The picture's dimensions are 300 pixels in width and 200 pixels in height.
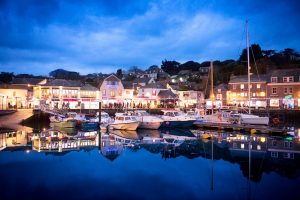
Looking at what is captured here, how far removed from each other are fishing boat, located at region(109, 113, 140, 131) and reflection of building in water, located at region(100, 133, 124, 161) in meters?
6.93

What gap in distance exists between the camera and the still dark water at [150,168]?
14.6 metres

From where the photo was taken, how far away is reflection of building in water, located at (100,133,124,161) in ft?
79.9

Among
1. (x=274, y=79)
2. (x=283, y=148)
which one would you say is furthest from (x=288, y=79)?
(x=283, y=148)

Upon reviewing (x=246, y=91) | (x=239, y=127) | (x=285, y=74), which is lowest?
(x=239, y=127)

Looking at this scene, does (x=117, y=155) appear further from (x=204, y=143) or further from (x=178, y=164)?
(x=204, y=143)

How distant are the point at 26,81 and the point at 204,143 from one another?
61689mm

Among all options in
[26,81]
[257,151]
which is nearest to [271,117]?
[257,151]

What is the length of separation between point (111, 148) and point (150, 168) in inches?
313

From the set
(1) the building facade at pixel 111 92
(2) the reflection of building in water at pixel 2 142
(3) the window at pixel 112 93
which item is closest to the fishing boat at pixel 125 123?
(2) the reflection of building in water at pixel 2 142

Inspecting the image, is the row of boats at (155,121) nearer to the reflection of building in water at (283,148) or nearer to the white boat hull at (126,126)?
the white boat hull at (126,126)

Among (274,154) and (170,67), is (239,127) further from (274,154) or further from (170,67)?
(170,67)

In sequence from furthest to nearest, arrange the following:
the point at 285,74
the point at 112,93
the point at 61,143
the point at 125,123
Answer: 1. the point at 112,93
2. the point at 285,74
3. the point at 125,123
4. the point at 61,143

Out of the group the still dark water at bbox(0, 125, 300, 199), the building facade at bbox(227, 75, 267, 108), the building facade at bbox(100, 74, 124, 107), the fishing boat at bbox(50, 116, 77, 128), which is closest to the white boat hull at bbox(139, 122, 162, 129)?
the still dark water at bbox(0, 125, 300, 199)

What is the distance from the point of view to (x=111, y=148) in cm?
2706
